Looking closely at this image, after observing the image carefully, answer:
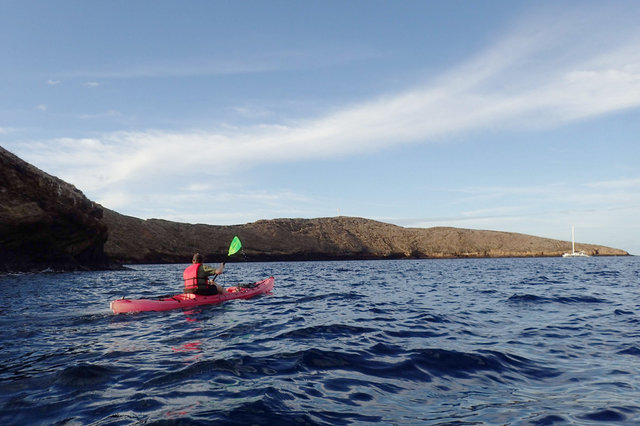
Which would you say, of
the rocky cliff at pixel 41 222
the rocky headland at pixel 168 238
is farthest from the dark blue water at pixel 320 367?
the rocky headland at pixel 168 238

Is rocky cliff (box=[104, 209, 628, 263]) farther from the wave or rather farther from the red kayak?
the wave

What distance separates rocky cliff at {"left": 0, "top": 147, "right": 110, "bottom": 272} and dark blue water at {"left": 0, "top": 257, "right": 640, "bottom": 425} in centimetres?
2275

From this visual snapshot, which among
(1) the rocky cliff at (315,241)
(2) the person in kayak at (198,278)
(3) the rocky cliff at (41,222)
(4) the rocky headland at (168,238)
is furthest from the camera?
(1) the rocky cliff at (315,241)

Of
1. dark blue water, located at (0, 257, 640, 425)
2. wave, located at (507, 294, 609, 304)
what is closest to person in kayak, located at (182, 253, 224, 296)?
dark blue water, located at (0, 257, 640, 425)

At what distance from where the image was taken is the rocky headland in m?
31.3

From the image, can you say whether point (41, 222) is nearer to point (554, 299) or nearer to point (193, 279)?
point (193, 279)

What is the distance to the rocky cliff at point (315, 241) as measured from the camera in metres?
69.6

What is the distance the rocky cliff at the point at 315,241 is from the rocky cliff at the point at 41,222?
2453 cm

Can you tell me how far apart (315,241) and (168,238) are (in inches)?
1335

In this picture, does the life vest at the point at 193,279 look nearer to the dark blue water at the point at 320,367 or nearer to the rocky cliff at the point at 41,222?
the dark blue water at the point at 320,367

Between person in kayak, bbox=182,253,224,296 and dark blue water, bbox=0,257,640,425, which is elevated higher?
person in kayak, bbox=182,253,224,296

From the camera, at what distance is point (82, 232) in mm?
37750

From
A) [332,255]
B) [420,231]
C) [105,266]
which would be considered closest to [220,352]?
[105,266]

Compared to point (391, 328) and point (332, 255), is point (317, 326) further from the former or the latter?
point (332, 255)
